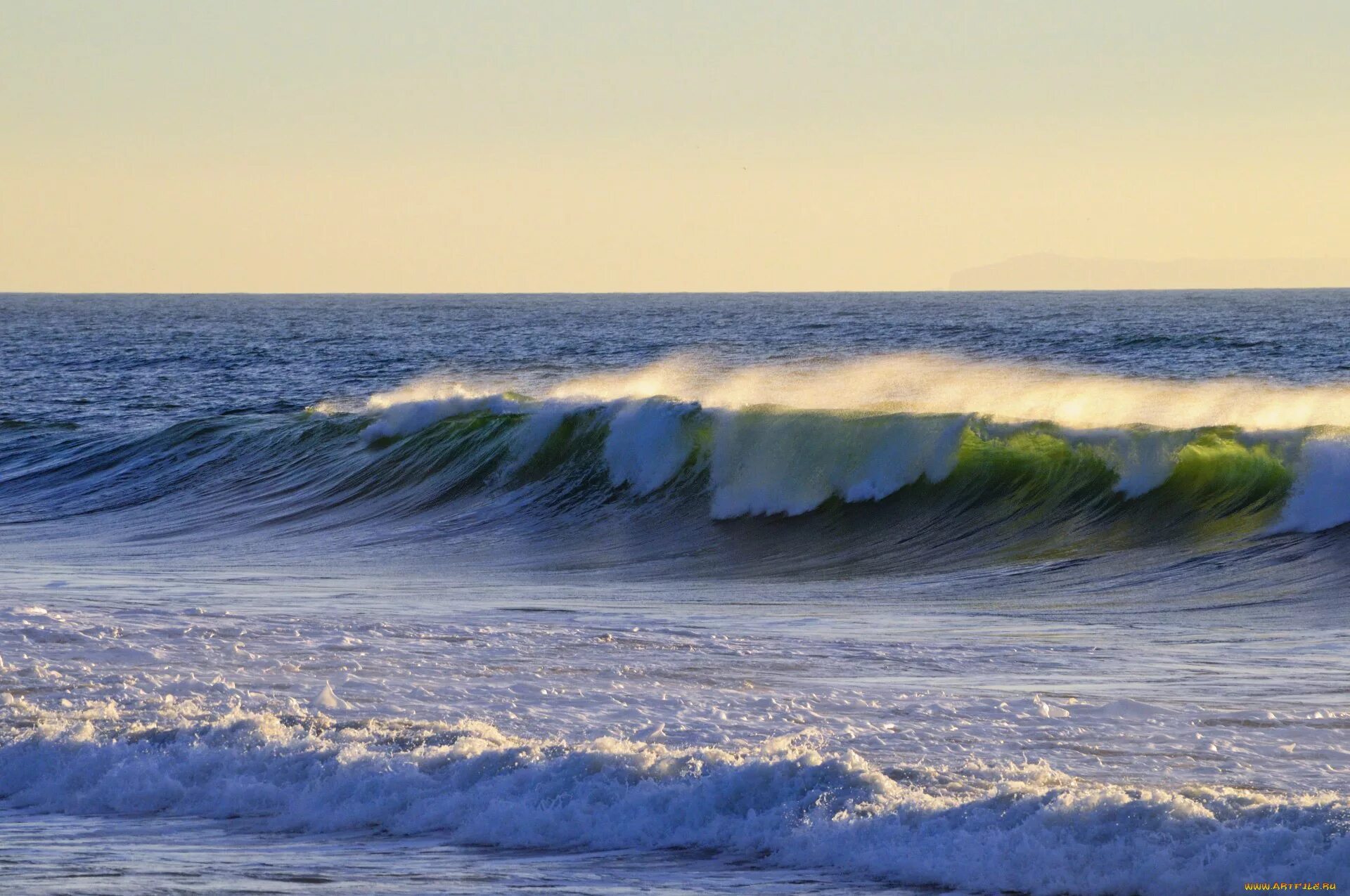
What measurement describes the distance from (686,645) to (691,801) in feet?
10.8

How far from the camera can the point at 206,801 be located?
6.01 m

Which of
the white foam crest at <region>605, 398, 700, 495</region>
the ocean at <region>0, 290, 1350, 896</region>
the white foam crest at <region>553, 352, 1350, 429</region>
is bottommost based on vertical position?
the ocean at <region>0, 290, 1350, 896</region>

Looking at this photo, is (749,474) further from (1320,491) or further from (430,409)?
(430,409)

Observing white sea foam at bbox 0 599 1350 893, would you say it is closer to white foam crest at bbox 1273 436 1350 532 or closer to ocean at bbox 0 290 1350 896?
ocean at bbox 0 290 1350 896

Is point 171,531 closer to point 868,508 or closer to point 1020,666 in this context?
point 868,508

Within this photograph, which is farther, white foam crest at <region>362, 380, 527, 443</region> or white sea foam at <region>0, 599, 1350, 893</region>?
white foam crest at <region>362, 380, 527, 443</region>

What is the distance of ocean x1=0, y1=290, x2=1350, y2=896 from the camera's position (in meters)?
5.15

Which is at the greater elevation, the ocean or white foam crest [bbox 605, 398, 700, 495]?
white foam crest [bbox 605, 398, 700, 495]

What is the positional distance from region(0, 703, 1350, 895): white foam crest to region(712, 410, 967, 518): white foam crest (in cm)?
947

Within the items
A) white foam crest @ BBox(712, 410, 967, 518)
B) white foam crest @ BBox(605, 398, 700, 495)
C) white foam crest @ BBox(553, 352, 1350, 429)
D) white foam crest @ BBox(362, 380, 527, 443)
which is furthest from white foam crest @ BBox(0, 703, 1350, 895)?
white foam crest @ BBox(362, 380, 527, 443)

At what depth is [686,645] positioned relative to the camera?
884cm

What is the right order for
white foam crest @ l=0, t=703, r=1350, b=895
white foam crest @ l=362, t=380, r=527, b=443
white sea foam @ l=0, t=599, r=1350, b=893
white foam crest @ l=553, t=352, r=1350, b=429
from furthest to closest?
1. white foam crest @ l=362, t=380, r=527, b=443
2. white foam crest @ l=553, t=352, r=1350, b=429
3. white sea foam @ l=0, t=599, r=1350, b=893
4. white foam crest @ l=0, t=703, r=1350, b=895

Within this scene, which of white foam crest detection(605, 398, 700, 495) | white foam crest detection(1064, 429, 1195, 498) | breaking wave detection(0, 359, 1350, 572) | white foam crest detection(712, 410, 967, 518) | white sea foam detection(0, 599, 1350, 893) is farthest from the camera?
white foam crest detection(605, 398, 700, 495)

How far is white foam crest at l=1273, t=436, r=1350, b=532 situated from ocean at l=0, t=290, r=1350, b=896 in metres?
0.05
